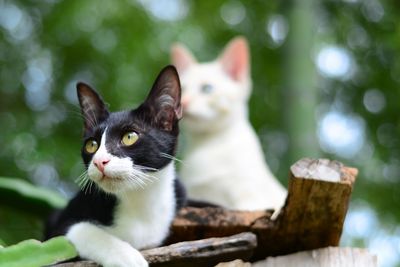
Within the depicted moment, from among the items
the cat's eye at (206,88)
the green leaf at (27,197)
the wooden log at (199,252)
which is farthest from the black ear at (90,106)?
the cat's eye at (206,88)

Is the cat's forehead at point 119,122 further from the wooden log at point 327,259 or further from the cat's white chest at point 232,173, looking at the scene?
the cat's white chest at point 232,173

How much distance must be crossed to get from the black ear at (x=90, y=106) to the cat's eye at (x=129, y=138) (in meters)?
0.11

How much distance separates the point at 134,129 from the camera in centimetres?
146

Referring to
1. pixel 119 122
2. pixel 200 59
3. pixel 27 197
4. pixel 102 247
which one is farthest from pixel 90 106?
pixel 200 59

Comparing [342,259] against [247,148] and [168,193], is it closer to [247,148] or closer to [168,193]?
[168,193]

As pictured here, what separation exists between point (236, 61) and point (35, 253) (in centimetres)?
156

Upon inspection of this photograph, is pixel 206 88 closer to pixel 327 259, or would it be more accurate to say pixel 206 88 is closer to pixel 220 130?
pixel 220 130

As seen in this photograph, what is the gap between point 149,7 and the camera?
135 inches

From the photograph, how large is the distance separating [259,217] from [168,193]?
237 millimetres

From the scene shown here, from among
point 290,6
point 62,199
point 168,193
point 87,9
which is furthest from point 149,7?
point 168,193

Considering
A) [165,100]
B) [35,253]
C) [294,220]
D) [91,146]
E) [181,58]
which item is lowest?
[35,253]

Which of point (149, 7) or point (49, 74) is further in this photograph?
point (149, 7)

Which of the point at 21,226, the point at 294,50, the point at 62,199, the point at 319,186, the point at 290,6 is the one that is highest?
the point at 290,6

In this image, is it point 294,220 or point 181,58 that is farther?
point 181,58
